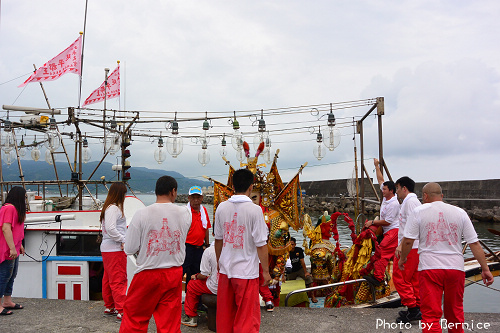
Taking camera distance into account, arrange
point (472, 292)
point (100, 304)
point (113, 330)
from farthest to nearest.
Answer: point (472, 292) < point (100, 304) < point (113, 330)

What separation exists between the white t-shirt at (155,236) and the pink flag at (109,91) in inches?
343

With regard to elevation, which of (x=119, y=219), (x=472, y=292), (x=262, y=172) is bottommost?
(x=472, y=292)

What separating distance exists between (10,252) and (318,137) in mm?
7275

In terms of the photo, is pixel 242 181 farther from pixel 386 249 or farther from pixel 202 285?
pixel 386 249

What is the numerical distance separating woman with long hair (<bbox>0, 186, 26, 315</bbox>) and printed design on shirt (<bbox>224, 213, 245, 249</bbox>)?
2981 mm

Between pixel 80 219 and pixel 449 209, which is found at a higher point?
pixel 449 209

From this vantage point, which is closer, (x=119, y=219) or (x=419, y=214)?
(x=419, y=214)

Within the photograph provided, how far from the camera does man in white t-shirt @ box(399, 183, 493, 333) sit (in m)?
3.76

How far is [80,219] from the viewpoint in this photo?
782cm

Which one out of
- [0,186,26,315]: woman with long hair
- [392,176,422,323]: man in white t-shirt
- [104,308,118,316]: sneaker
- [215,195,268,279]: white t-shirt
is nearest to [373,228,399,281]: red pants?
[392,176,422,323]: man in white t-shirt

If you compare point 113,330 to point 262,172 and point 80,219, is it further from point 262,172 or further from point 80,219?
point 80,219

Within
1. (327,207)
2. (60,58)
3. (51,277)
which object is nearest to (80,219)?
(51,277)

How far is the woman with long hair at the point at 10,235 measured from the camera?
15.7 ft

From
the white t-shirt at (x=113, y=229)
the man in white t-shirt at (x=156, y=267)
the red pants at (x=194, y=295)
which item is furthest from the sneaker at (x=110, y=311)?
the man in white t-shirt at (x=156, y=267)
